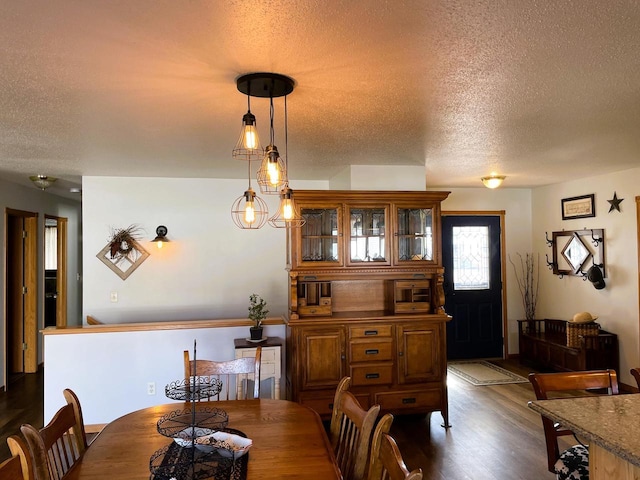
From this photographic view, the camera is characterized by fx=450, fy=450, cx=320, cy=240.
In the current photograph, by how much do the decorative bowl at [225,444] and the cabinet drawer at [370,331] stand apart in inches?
80.9

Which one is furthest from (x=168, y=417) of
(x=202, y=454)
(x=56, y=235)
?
(x=56, y=235)

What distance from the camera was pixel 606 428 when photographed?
1625 mm

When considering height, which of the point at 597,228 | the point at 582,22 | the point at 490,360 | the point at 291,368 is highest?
the point at 582,22

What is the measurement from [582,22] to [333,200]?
244 centimetres

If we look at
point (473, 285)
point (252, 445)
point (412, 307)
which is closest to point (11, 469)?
point (252, 445)

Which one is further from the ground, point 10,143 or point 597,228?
point 10,143

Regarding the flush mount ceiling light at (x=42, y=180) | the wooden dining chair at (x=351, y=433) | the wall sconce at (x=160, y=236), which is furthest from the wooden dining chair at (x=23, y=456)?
the flush mount ceiling light at (x=42, y=180)

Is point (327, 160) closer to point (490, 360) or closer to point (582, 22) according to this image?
point (582, 22)

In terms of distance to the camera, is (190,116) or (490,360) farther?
(490,360)

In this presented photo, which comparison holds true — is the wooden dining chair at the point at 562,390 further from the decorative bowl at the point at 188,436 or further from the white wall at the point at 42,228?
the white wall at the point at 42,228

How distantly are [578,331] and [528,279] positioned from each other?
4.86 feet

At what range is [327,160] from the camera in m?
4.18

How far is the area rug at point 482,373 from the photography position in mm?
5254

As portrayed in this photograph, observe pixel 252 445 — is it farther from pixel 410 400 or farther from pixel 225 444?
pixel 410 400
